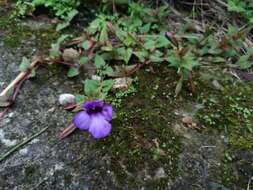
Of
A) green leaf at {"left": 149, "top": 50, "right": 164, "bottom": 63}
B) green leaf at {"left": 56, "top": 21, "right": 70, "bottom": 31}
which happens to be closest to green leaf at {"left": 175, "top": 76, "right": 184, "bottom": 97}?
green leaf at {"left": 149, "top": 50, "right": 164, "bottom": 63}

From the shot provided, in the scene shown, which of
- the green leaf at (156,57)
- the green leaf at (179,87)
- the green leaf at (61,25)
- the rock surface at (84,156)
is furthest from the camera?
A: the green leaf at (61,25)

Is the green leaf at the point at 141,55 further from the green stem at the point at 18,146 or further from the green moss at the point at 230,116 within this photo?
the green stem at the point at 18,146

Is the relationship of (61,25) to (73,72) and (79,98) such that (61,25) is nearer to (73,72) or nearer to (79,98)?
(73,72)

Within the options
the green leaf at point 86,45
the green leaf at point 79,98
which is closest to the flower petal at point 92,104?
the green leaf at point 79,98

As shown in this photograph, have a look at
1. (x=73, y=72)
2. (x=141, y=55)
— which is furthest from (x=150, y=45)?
(x=73, y=72)

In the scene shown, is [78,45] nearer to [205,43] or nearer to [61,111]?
[61,111]

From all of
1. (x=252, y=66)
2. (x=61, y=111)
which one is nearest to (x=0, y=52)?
(x=61, y=111)

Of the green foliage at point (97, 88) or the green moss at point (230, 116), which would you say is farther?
the green foliage at point (97, 88)
